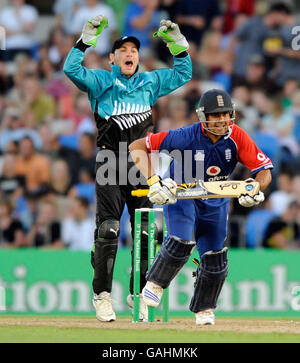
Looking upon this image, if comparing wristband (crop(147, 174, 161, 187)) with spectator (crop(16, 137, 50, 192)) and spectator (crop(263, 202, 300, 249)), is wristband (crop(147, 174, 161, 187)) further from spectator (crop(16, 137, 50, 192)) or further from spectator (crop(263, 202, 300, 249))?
spectator (crop(16, 137, 50, 192))

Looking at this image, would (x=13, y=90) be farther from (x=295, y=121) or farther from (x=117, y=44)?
(x=117, y=44)

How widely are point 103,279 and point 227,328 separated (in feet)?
4.52

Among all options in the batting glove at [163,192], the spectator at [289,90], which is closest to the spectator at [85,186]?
the spectator at [289,90]

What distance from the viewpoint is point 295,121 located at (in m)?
14.9

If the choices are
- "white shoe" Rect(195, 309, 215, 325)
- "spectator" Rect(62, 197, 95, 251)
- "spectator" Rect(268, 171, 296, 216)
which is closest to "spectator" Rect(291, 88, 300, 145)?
"spectator" Rect(268, 171, 296, 216)

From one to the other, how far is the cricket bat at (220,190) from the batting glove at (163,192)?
0.26 feet

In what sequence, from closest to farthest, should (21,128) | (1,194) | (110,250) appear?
(110,250) → (1,194) → (21,128)

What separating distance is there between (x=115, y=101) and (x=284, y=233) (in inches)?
188

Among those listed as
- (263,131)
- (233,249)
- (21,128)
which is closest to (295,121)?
(263,131)

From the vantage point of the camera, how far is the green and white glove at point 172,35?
30.6ft

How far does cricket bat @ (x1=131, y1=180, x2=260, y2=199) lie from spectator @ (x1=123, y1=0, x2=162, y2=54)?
8.42 m

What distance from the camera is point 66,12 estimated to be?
56.1 feet

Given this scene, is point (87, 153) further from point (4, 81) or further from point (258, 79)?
point (258, 79)

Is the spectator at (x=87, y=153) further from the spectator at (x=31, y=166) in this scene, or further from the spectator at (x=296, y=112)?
the spectator at (x=296, y=112)
